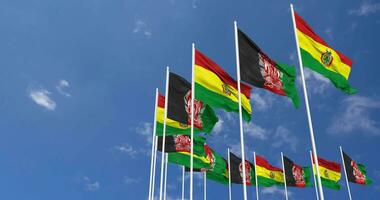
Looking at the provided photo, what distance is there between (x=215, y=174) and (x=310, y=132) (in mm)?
19642

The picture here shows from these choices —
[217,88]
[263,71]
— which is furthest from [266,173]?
[263,71]

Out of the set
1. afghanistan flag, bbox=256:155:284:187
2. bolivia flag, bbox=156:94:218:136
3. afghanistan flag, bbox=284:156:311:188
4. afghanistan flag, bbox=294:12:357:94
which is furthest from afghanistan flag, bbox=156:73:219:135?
afghanistan flag, bbox=284:156:311:188

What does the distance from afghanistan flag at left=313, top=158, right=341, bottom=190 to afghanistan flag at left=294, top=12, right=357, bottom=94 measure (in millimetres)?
21440

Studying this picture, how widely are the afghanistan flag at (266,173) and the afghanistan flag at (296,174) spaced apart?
0.98 meters

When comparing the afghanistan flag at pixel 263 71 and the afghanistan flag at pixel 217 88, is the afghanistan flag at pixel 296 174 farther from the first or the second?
the afghanistan flag at pixel 263 71

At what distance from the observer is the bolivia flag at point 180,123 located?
20.2 meters

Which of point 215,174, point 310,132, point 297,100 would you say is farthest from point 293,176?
point 310,132

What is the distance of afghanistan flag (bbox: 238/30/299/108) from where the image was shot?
16.3 m

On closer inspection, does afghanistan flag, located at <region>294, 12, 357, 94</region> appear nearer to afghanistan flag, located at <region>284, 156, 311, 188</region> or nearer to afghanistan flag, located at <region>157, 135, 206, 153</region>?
afghanistan flag, located at <region>157, 135, 206, 153</region>

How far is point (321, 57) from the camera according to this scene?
16.5 m

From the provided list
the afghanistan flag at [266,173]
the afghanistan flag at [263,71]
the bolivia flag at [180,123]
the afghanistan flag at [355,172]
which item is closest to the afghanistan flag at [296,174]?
the afghanistan flag at [266,173]

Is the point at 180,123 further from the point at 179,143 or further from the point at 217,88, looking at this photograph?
the point at 217,88

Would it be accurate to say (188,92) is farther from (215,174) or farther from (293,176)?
(293,176)

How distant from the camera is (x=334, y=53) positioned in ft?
55.0
